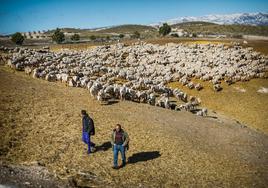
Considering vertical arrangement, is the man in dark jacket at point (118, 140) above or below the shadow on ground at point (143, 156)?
above

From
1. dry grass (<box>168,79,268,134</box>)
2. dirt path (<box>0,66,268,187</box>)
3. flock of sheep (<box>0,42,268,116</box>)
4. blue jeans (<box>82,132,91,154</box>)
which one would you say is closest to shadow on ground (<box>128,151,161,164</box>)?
dirt path (<box>0,66,268,187</box>)

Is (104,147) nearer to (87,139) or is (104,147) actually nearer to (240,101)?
(87,139)

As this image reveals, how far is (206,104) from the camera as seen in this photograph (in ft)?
121

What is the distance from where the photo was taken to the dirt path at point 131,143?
16156 millimetres

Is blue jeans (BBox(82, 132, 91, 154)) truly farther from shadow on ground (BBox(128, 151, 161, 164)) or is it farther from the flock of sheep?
the flock of sheep

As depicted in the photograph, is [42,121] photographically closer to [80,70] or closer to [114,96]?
[114,96]

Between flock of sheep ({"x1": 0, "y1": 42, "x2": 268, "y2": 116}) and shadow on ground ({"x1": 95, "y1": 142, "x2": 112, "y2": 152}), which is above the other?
flock of sheep ({"x1": 0, "y1": 42, "x2": 268, "y2": 116})

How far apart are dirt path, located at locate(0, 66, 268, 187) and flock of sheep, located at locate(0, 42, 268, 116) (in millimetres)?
3281

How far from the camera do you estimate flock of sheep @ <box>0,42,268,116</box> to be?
100ft

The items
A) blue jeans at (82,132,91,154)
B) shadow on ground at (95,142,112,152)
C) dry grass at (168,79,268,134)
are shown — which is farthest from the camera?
dry grass at (168,79,268,134)

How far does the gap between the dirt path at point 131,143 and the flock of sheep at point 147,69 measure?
10.8 feet

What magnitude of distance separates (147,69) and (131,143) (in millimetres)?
27838

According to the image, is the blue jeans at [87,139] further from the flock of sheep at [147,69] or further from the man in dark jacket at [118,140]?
the flock of sheep at [147,69]

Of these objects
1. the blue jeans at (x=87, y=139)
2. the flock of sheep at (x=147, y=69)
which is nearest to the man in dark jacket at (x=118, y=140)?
the blue jeans at (x=87, y=139)
